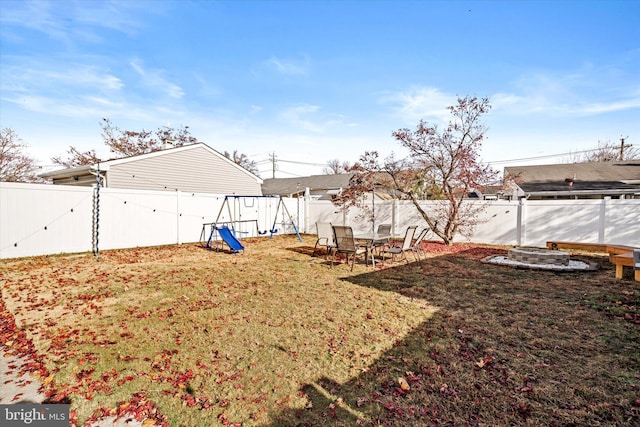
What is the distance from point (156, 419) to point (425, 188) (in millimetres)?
18578

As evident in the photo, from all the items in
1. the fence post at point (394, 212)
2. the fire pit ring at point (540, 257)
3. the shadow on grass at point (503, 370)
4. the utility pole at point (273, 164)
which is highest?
the utility pole at point (273, 164)

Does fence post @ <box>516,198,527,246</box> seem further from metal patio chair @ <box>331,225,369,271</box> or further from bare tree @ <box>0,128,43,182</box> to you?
bare tree @ <box>0,128,43,182</box>

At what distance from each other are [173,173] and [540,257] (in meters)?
15.4

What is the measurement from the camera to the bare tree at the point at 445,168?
10797mm

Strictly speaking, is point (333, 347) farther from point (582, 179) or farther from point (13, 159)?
point (13, 159)

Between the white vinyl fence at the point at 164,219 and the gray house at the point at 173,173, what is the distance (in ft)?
8.33

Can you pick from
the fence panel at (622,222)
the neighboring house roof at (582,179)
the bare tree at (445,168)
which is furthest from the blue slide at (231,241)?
the neighboring house roof at (582,179)

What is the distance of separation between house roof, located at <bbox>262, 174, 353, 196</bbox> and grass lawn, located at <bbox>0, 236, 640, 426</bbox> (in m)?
23.4

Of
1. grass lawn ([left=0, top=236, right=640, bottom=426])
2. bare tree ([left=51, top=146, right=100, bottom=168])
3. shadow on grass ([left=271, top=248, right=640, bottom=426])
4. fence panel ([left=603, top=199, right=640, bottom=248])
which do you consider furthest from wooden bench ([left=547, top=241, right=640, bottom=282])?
bare tree ([left=51, top=146, right=100, bottom=168])

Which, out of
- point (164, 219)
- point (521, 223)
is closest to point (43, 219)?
point (164, 219)

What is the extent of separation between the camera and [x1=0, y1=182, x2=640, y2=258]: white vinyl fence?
27.6 feet

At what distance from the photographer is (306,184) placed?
31453 millimetres

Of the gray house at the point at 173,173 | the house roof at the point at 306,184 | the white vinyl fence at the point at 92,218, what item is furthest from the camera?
the house roof at the point at 306,184

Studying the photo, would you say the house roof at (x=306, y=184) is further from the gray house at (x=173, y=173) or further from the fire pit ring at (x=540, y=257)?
the fire pit ring at (x=540, y=257)
